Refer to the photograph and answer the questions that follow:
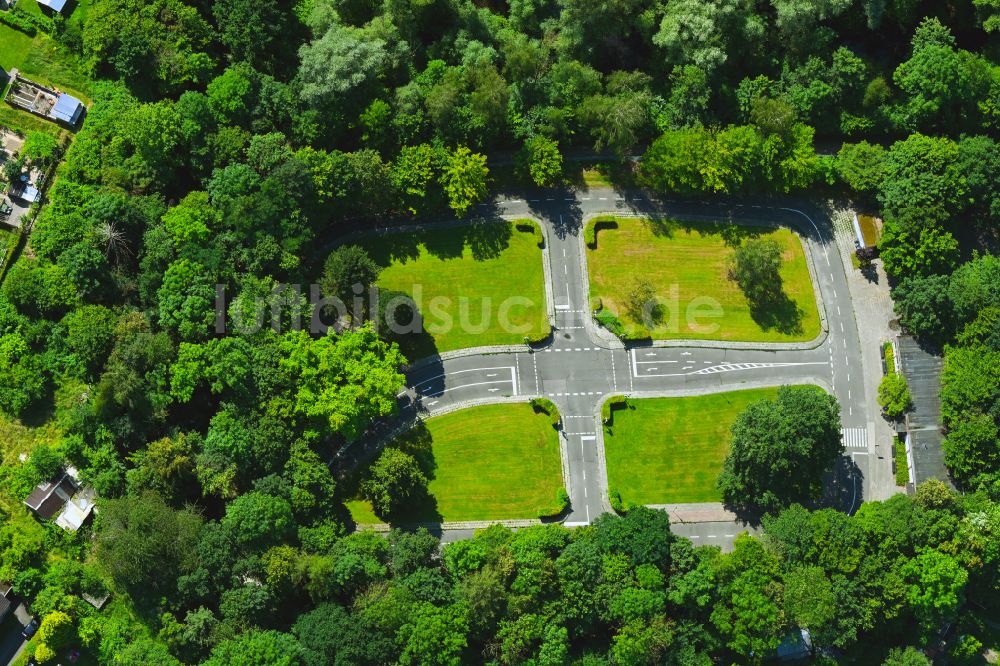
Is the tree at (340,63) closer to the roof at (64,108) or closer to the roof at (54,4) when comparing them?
the roof at (64,108)

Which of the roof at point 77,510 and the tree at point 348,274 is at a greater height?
the tree at point 348,274

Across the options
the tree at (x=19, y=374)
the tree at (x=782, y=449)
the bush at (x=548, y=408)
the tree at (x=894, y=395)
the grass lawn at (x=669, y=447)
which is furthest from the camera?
the tree at (x=894, y=395)

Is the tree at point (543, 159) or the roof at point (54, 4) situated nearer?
the tree at point (543, 159)

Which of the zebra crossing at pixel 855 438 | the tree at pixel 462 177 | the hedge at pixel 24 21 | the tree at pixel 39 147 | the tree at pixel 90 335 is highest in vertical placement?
the hedge at pixel 24 21

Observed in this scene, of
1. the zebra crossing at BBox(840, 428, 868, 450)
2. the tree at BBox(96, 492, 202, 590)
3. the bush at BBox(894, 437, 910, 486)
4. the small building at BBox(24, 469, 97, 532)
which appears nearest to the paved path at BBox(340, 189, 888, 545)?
the zebra crossing at BBox(840, 428, 868, 450)

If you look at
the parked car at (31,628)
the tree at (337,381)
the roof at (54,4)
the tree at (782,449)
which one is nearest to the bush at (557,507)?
the tree at (782,449)

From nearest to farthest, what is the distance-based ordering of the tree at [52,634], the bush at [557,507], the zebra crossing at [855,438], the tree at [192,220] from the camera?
1. the tree at [52,634]
2. the tree at [192,220]
3. the bush at [557,507]
4. the zebra crossing at [855,438]

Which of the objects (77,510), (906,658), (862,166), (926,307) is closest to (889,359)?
(926,307)
